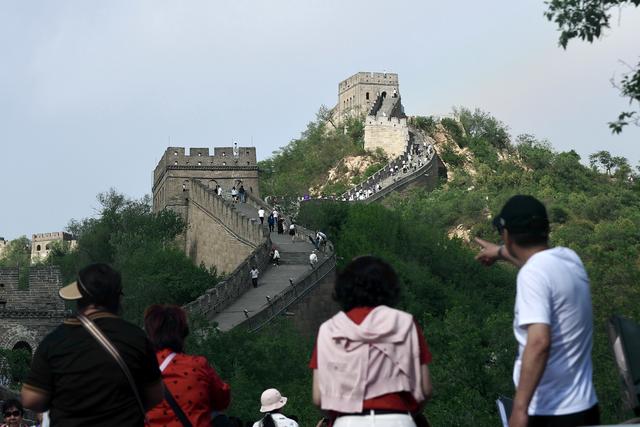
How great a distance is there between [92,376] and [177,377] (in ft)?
3.68

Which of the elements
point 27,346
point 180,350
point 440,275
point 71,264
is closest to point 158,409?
point 180,350

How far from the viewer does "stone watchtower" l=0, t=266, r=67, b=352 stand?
48.4 metres

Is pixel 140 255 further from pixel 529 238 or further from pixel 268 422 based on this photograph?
pixel 529 238

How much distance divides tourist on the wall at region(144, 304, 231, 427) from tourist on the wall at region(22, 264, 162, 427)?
0.81m

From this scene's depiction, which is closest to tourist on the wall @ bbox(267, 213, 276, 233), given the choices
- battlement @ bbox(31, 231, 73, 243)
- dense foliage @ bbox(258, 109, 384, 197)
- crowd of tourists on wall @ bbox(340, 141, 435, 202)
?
crowd of tourists on wall @ bbox(340, 141, 435, 202)

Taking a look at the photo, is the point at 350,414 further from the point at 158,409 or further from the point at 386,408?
the point at 158,409

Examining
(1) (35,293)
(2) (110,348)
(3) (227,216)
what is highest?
(3) (227,216)

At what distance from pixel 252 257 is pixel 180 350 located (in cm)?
4260

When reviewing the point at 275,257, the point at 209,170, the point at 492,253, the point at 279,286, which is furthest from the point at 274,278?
the point at 492,253

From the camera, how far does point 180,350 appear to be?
347 inches

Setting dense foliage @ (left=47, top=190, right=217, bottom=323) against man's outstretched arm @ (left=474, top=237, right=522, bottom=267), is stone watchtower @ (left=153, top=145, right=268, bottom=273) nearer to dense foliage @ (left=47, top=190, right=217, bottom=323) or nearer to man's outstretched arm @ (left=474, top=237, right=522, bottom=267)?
dense foliage @ (left=47, top=190, right=217, bottom=323)

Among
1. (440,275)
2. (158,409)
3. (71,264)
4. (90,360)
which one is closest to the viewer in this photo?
(90,360)

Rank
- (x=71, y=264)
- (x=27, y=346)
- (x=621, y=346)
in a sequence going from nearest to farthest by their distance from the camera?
1. (x=621, y=346)
2. (x=27, y=346)
3. (x=71, y=264)

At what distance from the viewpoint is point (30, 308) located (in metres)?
48.5
